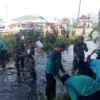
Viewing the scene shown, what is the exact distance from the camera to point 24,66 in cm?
1109

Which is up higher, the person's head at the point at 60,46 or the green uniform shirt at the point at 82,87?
the person's head at the point at 60,46

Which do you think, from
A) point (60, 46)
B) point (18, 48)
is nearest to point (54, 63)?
point (60, 46)

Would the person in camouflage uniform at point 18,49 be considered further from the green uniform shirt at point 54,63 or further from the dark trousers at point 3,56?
the green uniform shirt at point 54,63

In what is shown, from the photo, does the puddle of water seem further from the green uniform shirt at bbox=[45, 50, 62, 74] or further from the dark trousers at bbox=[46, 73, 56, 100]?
the green uniform shirt at bbox=[45, 50, 62, 74]

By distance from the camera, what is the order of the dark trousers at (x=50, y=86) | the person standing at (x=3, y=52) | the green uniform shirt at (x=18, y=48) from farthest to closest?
the person standing at (x=3, y=52) < the green uniform shirt at (x=18, y=48) < the dark trousers at (x=50, y=86)

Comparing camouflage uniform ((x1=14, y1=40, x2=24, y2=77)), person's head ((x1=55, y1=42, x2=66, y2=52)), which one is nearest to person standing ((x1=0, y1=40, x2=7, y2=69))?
camouflage uniform ((x1=14, y1=40, x2=24, y2=77))

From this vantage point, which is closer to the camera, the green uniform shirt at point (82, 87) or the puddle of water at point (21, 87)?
the green uniform shirt at point (82, 87)

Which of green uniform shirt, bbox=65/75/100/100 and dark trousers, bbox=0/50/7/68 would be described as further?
dark trousers, bbox=0/50/7/68

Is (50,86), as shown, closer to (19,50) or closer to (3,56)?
(19,50)

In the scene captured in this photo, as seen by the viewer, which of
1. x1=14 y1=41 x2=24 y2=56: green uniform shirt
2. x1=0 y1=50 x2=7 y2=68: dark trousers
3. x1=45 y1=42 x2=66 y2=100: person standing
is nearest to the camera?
x1=45 y1=42 x2=66 y2=100: person standing

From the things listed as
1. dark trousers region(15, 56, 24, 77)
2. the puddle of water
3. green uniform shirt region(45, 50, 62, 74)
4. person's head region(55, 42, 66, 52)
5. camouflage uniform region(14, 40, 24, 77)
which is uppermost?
person's head region(55, 42, 66, 52)

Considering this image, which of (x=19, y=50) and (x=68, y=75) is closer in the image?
(x=68, y=75)

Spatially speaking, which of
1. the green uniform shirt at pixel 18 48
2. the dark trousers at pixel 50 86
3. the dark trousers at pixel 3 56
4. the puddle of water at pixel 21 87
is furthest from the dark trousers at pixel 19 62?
the dark trousers at pixel 50 86

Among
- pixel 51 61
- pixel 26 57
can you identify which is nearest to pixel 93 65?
pixel 51 61
